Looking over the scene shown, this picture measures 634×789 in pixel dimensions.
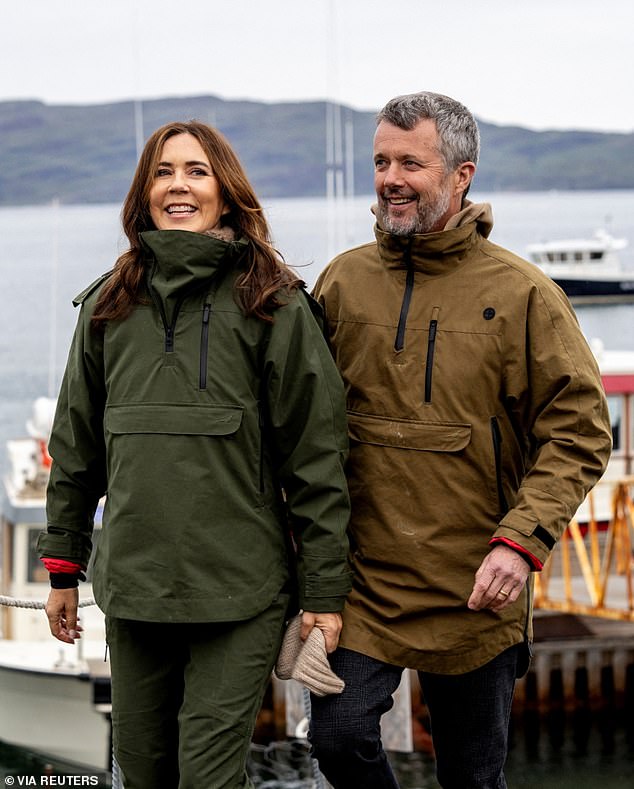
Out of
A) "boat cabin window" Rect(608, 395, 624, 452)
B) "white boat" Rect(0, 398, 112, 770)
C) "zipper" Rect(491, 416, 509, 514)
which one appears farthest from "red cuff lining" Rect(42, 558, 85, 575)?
A: "boat cabin window" Rect(608, 395, 624, 452)

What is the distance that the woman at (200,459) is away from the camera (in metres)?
3.19

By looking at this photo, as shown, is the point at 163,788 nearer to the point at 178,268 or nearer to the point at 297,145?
the point at 178,268

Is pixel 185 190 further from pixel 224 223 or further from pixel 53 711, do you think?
pixel 53 711

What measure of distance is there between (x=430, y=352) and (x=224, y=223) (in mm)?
615

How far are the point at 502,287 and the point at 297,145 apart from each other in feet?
563

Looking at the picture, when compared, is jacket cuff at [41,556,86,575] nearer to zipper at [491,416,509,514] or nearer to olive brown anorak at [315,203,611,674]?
olive brown anorak at [315,203,611,674]

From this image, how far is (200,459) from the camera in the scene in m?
3.20

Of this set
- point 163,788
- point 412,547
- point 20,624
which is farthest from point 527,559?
point 20,624

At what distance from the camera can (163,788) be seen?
10.9 feet

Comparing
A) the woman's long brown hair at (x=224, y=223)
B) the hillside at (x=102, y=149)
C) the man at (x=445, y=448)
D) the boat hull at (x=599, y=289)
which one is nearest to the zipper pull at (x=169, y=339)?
the woman's long brown hair at (x=224, y=223)

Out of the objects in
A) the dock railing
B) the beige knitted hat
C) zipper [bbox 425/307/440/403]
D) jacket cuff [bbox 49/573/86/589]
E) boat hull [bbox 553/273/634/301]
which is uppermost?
zipper [bbox 425/307/440/403]

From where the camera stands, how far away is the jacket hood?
3258 millimetres

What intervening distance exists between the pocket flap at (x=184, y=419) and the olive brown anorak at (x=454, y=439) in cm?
41

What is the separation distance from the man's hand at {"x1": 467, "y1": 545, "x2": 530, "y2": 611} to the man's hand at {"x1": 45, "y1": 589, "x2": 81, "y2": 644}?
1039mm
